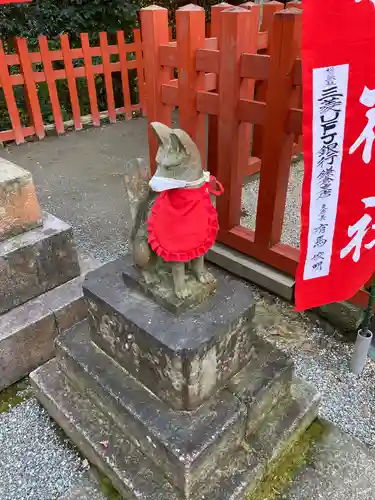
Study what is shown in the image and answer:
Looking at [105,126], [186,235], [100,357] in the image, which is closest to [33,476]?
[100,357]

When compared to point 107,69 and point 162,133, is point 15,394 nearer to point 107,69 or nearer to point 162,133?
point 162,133

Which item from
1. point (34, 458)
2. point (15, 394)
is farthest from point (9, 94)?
point (34, 458)

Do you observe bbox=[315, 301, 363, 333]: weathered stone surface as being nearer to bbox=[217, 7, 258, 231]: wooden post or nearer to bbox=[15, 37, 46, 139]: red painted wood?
bbox=[217, 7, 258, 231]: wooden post

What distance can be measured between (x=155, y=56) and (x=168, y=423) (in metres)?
2.55

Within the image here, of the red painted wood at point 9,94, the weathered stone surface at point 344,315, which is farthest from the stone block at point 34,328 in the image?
the red painted wood at point 9,94

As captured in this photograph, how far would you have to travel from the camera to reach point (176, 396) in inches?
70.1

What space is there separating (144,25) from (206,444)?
9.20ft

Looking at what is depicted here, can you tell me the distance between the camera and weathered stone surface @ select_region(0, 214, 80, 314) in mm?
2539

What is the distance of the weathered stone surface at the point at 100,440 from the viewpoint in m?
1.80

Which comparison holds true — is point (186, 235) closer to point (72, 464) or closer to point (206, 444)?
point (206, 444)

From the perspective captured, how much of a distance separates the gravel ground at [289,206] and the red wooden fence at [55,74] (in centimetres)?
318

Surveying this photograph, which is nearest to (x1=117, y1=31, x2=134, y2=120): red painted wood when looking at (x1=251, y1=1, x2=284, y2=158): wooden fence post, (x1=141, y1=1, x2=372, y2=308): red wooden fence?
(x1=251, y1=1, x2=284, y2=158): wooden fence post

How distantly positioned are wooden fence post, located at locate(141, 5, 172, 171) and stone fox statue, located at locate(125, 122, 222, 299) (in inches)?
59.0

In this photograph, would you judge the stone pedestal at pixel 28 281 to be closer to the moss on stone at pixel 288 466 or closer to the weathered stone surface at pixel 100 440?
the weathered stone surface at pixel 100 440
